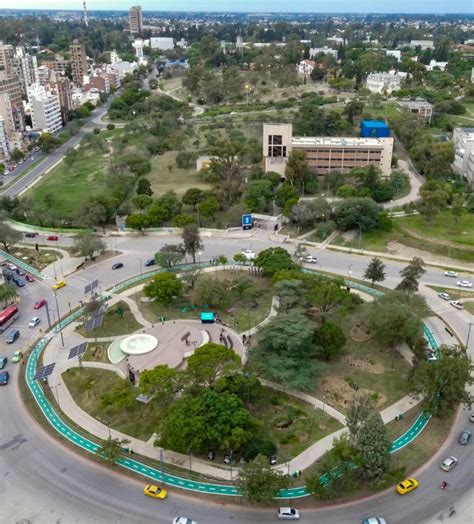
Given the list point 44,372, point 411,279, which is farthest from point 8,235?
point 411,279

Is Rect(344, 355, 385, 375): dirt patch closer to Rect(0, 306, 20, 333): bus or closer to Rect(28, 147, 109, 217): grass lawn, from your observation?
Rect(0, 306, 20, 333): bus

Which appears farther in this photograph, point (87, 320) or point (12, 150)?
point (12, 150)

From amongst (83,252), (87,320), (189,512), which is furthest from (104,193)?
(189,512)

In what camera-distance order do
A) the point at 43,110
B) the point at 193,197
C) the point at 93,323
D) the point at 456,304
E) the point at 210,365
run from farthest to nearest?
the point at 43,110
the point at 193,197
the point at 456,304
the point at 93,323
the point at 210,365

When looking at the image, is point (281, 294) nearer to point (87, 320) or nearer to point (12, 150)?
point (87, 320)

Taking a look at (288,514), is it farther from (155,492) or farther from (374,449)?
(155,492)

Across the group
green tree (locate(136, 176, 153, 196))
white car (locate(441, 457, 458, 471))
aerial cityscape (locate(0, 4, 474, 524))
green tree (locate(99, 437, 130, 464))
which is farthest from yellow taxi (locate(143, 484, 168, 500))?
green tree (locate(136, 176, 153, 196))
